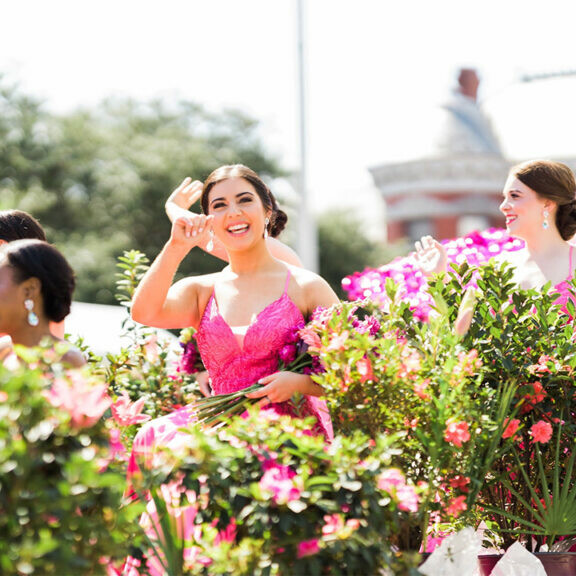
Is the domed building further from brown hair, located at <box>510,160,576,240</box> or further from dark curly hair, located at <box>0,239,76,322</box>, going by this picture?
dark curly hair, located at <box>0,239,76,322</box>

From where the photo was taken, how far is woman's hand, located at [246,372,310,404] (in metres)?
3.88

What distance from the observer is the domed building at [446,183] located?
3181 cm

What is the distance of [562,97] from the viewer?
34.2m

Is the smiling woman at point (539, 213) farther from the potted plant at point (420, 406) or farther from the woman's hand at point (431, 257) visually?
the potted plant at point (420, 406)

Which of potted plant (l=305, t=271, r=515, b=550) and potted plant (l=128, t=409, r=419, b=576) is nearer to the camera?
potted plant (l=128, t=409, r=419, b=576)

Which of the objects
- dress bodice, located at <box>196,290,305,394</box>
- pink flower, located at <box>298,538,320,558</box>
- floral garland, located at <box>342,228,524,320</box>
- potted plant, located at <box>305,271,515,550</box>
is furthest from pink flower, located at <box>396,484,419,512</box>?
floral garland, located at <box>342,228,524,320</box>

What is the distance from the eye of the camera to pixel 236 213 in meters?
4.32

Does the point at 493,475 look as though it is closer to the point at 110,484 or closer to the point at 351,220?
the point at 110,484

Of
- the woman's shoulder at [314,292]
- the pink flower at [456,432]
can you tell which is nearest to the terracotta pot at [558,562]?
the pink flower at [456,432]

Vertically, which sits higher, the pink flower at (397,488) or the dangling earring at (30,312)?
the dangling earring at (30,312)

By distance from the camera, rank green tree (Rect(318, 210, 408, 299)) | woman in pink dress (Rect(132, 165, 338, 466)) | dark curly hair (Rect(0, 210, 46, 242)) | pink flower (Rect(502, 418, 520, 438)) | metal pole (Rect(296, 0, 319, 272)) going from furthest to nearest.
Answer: green tree (Rect(318, 210, 408, 299))
metal pole (Rect(296, 0, 319, 272))
dark curly hair (Rect(0, 210, 46, 242))
woman in pink dress (Rect(132, 165, 338, 466))
pink flower (Rect(502, 418, 520, 438))

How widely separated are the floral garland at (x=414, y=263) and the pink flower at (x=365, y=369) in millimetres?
1640

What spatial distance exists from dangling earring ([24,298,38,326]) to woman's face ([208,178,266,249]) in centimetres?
121

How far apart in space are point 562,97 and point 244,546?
33.8 metres
